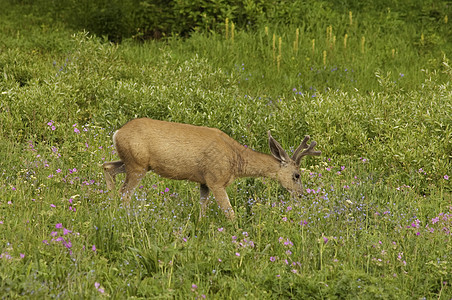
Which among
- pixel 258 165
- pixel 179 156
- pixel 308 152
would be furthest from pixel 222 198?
pixel 308 152

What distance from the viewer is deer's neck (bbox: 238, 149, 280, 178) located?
7070 millimetres

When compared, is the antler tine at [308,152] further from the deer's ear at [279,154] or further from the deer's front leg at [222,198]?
the deer's front leg at [222,198]

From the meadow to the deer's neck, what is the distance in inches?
5.2

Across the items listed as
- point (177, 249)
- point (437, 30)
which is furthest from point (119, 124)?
point (437, 30)

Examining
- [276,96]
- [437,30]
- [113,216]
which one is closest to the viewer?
[113,216]

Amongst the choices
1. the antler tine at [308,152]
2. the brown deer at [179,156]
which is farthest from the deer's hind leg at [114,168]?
the antler tine at [308,152]

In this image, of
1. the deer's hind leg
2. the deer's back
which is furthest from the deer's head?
the deer's hind leg

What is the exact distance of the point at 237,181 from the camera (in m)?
7.41

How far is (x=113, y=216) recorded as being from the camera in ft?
18.4

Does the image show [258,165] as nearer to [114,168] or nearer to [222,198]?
[222,198]

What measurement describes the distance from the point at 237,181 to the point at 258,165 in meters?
0.40

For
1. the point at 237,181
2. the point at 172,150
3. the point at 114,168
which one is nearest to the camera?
the point at 172,150

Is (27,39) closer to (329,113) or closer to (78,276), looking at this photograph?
(329,113)

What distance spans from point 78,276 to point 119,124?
189 inches
